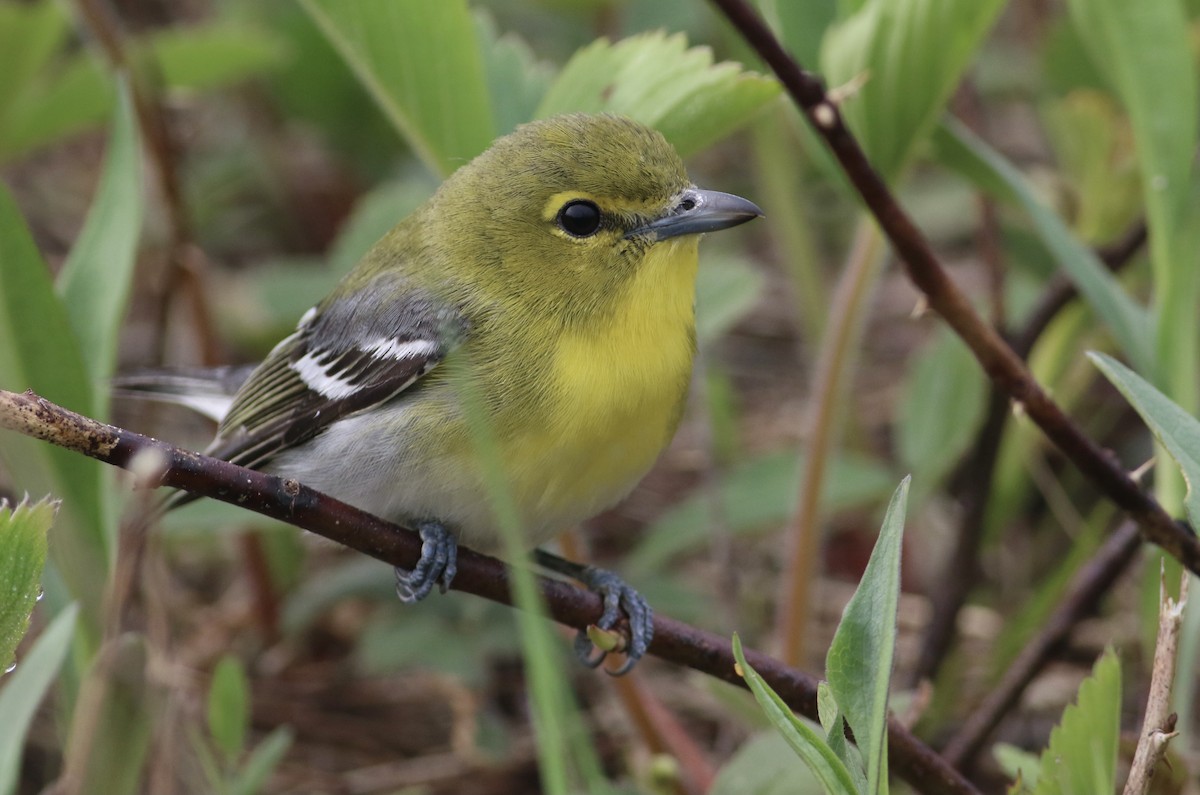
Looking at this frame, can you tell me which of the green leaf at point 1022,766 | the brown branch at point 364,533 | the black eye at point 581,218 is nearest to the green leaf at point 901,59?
the black eye at point 581,218

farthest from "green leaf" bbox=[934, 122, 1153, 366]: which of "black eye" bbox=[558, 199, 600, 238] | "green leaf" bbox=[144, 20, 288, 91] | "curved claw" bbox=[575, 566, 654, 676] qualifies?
"green leaf" bbox=[144, 20, 288, 91]

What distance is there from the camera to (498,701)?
3.80 meters

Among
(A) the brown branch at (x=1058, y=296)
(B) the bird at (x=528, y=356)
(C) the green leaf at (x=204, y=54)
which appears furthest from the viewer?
(C) the green leaf at (x=204, y=54)

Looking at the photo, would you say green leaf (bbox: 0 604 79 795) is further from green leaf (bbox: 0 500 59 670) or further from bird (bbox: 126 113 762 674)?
bird (bbox: 126 113 762 674)

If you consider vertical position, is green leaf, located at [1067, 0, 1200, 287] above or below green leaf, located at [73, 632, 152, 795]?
above

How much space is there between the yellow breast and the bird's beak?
4 cm

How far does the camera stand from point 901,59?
93.4 inches

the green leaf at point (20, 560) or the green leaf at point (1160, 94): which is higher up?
the green leaf at point (1160, 94)

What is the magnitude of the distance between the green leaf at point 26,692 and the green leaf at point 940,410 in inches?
76.1

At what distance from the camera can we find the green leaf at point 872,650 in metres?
1.46

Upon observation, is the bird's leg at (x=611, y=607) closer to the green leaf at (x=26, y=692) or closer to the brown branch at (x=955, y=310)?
the brown branch at (x=955, y=310)

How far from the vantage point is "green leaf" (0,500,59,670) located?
1506 mm

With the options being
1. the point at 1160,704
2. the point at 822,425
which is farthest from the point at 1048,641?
the point at 1160,704

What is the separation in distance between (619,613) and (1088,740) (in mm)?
808
